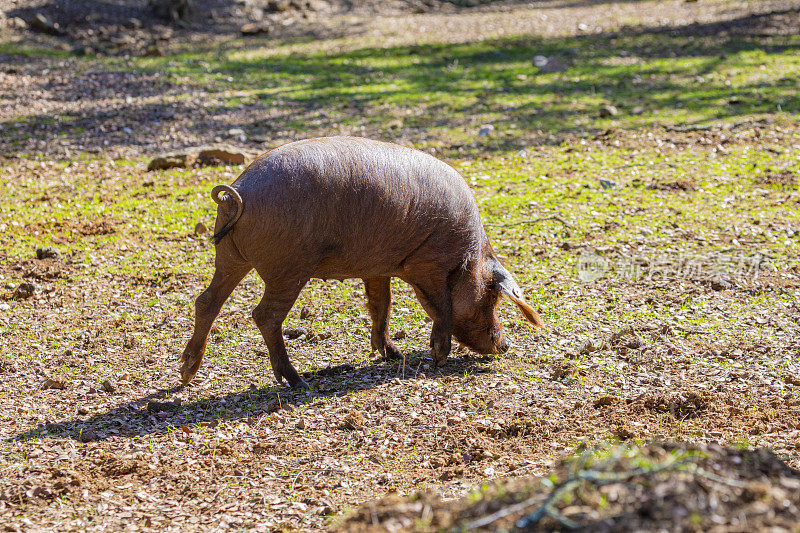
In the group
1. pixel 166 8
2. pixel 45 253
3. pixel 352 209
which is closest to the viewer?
pixel 352 209

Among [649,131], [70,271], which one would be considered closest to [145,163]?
[70,271]

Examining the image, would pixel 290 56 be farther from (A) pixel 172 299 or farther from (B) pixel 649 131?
(A) pixel 172 299

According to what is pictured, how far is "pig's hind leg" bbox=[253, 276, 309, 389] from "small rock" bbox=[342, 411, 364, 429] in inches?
27.7

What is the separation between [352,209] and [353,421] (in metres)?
1.55

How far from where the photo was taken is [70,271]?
27.2 ft

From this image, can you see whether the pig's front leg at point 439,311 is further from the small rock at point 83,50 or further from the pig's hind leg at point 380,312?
the small rock at point 83,50

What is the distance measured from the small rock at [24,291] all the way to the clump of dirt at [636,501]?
5371 mm

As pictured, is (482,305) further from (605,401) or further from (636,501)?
(636,501)

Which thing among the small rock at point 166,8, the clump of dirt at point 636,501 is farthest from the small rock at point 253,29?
the clump of dirt at point 636,501

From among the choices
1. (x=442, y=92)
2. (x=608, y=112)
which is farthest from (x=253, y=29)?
(x=608, y=112)

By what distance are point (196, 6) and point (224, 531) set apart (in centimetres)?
1757

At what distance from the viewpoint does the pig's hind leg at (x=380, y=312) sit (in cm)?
674

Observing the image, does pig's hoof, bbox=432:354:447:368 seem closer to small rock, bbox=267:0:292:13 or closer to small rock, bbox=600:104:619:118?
small rock, bbox=600:104:619:118

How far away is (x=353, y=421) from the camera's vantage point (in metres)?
5.62
